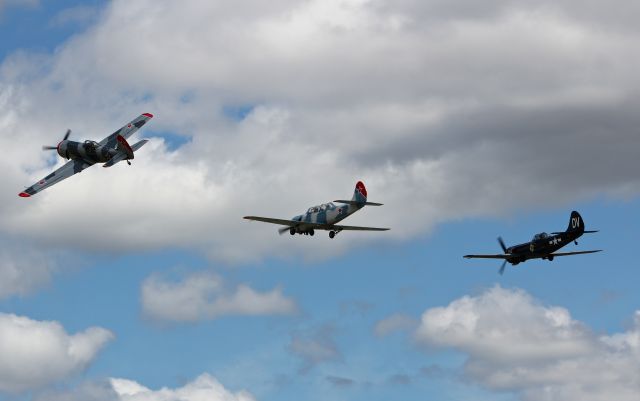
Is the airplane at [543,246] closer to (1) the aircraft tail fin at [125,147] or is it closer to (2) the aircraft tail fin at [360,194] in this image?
(2) the aircraft tail fin at [360,194]

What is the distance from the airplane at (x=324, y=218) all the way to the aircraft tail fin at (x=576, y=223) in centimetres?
2479

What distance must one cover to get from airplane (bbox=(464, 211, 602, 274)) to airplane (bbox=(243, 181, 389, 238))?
23.4 m

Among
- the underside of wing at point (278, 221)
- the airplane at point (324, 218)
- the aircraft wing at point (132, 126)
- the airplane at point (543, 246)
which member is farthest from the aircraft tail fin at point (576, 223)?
the aircraft wing at point (132, 126)

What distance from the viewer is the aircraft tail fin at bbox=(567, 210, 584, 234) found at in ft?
397

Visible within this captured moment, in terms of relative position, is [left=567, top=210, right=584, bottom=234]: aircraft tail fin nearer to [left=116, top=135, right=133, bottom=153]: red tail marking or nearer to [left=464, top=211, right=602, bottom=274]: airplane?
[left=464, top=211, right=602, bottom=274]: airplane

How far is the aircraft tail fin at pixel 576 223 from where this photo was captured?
121125mm

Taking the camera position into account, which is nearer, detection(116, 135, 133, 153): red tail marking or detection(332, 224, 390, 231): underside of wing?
detection(332, 224, 390, 231): underside of wing

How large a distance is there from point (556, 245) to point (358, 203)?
30.8 metres

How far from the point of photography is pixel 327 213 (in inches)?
4284

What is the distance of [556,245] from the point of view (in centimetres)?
12431

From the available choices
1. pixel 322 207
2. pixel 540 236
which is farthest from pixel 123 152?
pixel 540 236

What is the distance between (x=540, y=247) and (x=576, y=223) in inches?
228

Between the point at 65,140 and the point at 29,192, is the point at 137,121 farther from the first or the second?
the point at 29,192

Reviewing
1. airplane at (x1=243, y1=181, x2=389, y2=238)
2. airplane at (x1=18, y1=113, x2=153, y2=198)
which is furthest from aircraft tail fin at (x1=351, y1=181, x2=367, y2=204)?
airplane at (x1=18, y1=113, x2=153, y2=198)
